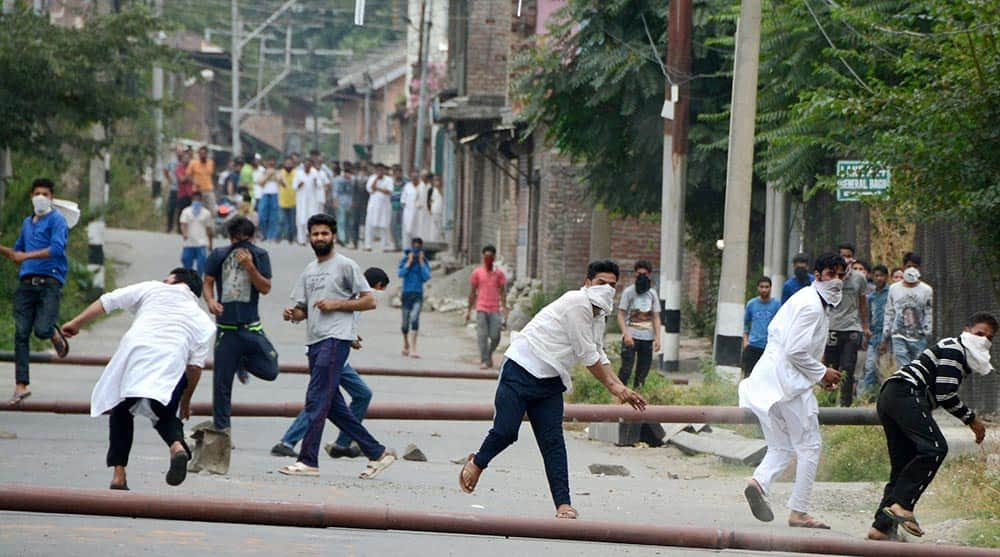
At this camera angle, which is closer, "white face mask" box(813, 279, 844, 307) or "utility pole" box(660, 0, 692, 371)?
"white face mask" box(813, 279, 844, 307)

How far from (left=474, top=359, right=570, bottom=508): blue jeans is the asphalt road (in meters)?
0.54

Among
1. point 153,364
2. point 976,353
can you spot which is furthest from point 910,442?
point 153,364

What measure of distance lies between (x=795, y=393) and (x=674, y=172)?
1126 centimetres

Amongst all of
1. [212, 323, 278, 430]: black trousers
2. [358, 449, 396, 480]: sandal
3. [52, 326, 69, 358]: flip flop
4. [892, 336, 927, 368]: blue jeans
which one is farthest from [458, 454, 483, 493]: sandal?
[892, 336, 927, 368]: blue jeans

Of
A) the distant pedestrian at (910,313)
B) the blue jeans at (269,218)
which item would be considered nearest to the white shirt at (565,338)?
the distant pedestrian at (910,313)

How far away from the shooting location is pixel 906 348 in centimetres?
1750

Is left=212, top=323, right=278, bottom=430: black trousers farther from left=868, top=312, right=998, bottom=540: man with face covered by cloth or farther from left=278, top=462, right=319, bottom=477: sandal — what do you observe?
left=868, top=312, right=998, bottom=540: man with face covered by cloth

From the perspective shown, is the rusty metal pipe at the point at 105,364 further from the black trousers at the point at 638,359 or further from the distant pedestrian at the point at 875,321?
the distant pedestrian at the point at 875,321

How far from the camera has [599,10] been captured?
2375cm

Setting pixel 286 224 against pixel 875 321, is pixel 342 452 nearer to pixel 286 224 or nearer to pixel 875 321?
pixel 875 321

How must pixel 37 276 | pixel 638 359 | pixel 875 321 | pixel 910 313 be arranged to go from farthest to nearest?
pixel 638 359
pixel 875 321
pixel 910 313
pixel 37 276

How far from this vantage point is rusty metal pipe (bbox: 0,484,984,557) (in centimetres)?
793

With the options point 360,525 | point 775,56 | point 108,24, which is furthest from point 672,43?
point 360,525

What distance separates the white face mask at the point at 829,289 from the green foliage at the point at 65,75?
12.3m
